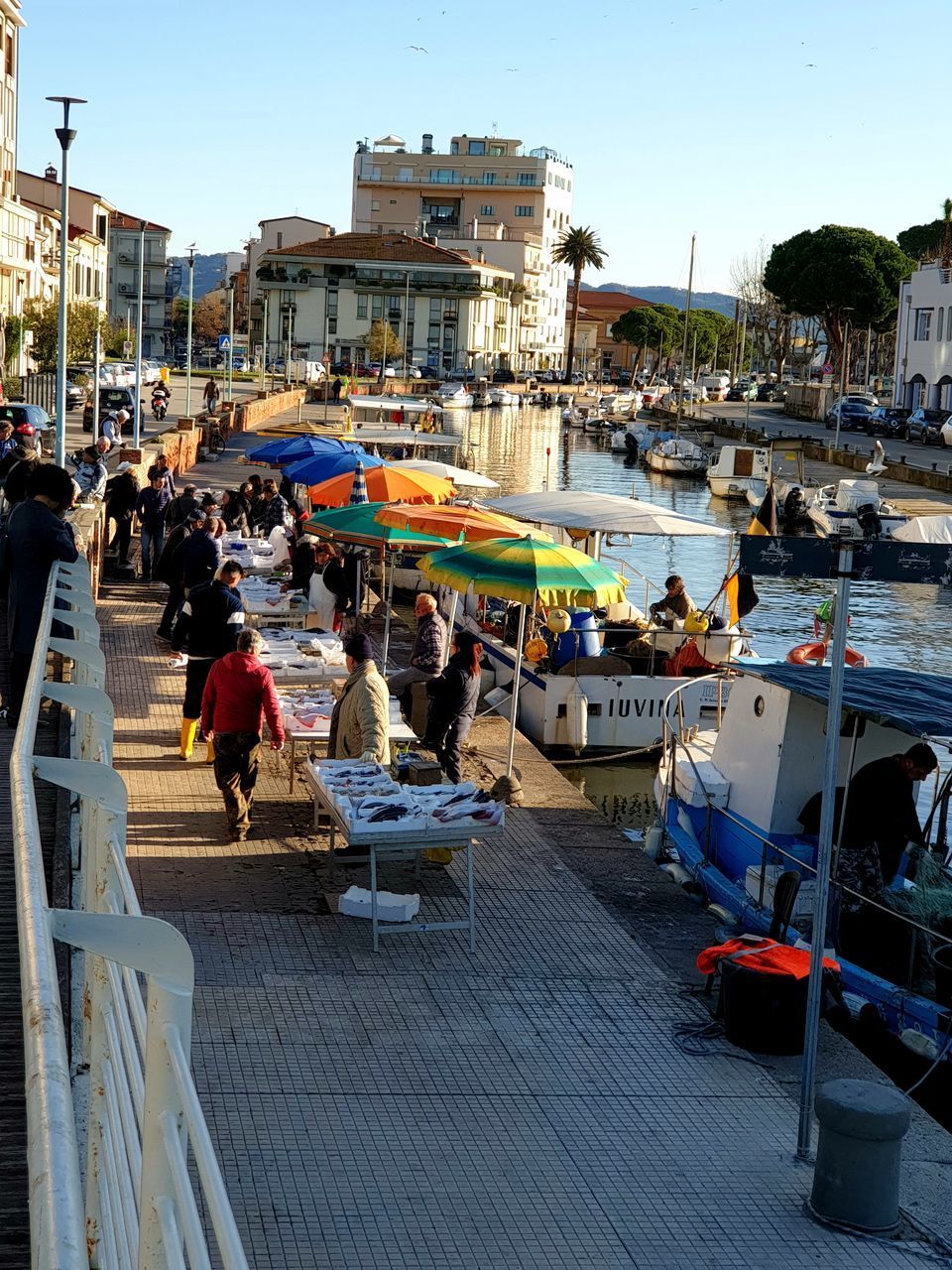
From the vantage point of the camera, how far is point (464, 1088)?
8.18 m

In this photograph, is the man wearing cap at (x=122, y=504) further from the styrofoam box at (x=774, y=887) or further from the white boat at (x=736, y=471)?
the white boat at (x=736, y=471)

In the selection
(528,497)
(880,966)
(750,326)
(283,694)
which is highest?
(750,326)

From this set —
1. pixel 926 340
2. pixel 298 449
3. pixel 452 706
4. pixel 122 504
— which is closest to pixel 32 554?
pixel 452 706

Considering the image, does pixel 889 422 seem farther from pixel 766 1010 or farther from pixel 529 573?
pixel 766 1010

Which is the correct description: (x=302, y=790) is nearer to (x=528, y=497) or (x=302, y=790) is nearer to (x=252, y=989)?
(x=252, y=989)

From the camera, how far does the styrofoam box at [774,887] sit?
39.7ft

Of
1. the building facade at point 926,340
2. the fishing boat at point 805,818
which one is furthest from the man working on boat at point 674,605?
the building facade at point 926,340

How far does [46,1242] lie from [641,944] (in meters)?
8.95

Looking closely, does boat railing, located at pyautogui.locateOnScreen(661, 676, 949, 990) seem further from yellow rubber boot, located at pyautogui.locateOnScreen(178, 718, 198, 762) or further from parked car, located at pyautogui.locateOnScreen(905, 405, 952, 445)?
parked car, located at pyautogui.locateOnScreen(905, 405, 952, 445)

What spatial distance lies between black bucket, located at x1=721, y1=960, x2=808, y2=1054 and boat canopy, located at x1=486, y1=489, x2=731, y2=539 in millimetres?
11044

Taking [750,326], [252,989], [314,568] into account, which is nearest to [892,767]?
[252,989]

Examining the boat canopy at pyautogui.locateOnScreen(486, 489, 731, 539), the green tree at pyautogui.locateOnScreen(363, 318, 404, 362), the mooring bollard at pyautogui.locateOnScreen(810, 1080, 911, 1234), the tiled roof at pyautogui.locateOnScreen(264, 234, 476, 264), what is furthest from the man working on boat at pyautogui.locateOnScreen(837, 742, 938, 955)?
the tiled roof at pyautogui.locateOnScreen(264, 234, 476, 264)

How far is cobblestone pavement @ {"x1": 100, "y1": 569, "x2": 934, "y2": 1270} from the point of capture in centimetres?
677

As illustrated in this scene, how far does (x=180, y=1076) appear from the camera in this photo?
8.83 ft
